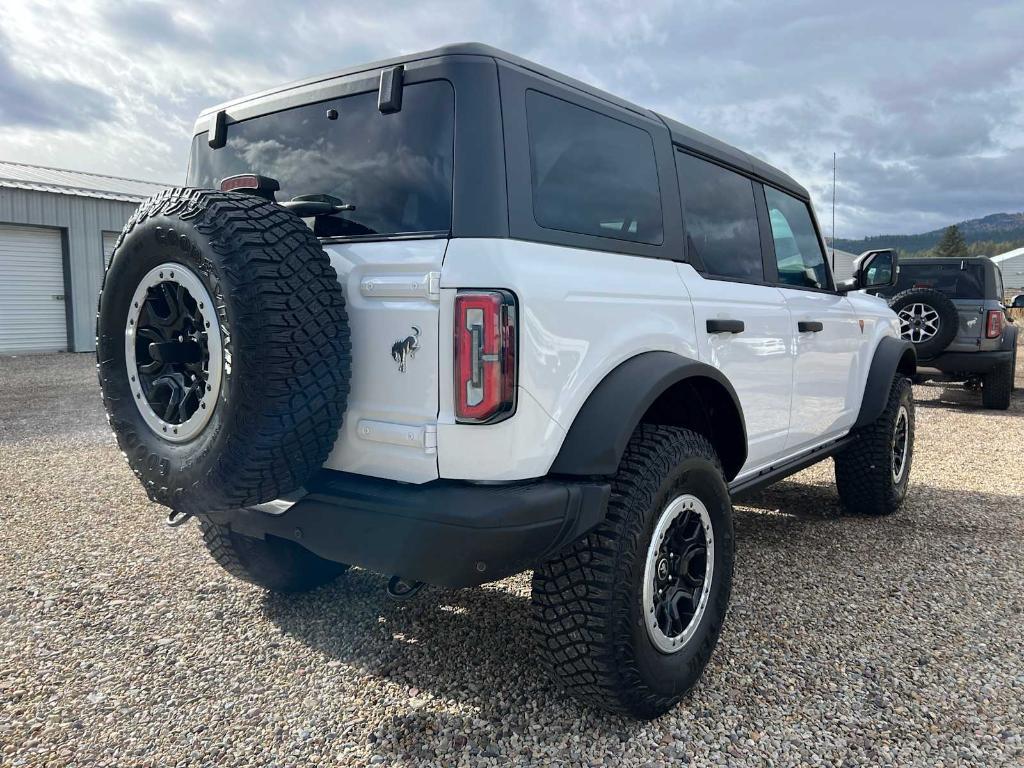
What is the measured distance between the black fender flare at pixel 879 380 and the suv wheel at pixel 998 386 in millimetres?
5890

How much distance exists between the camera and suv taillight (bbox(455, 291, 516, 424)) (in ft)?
6.39

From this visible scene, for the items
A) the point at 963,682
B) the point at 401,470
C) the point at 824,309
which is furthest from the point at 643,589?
the point at 824,309

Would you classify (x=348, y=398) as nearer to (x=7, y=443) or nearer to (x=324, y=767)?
(x=324, y=767)

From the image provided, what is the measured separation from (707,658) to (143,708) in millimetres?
1890

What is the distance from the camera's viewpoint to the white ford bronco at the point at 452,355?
6.48 ft

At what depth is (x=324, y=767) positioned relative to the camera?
2.16 m

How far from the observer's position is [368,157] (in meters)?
2.32

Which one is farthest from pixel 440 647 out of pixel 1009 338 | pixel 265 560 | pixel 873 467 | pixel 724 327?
pixel 1009 338

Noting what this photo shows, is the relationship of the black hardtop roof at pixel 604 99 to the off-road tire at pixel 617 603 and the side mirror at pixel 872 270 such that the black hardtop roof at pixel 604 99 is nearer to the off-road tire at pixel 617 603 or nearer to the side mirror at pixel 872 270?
the side mirror at pixel 872 270

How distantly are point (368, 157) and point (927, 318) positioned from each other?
27.5 feet

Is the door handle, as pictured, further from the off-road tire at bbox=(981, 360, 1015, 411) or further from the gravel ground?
→ the off-road tire at bbox=(981, 360, 1015, 411)

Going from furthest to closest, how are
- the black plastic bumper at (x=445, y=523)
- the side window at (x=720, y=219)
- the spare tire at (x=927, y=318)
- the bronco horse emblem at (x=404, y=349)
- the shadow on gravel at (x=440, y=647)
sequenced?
the spare tire at (x=927, y=318) < the side window at (x=720, y=219) < the shadow on gravel at (x=440, y=647) < the bronco horse emblem at (x=404, y=349) < the black plastic bumper at (x=445, y=523)

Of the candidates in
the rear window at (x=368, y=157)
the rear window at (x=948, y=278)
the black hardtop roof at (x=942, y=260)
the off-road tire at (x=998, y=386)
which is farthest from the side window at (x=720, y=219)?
the off-road tire at (x=998, y=386)

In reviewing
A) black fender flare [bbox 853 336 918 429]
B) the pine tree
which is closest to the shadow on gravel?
black fender flare [bbox 853 336 918 429]
